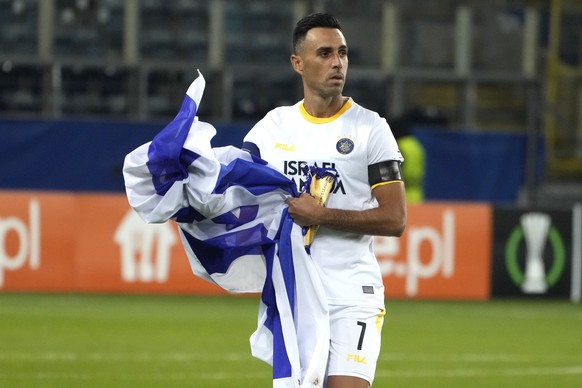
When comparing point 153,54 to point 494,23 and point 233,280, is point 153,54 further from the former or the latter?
point 233,280

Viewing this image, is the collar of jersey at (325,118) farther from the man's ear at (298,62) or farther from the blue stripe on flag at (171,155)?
the blue stripe on flag at (171,155)

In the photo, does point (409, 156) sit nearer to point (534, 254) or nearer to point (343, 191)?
point (534, 254)

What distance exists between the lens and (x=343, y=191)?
579cm

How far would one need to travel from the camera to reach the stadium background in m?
15.8

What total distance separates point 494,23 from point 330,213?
1655 cm

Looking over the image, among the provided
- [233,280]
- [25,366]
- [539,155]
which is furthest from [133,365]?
[539,155]

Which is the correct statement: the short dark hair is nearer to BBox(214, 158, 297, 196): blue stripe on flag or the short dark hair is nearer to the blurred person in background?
BBox(214, 158, 297, 196): blue stripe on flag

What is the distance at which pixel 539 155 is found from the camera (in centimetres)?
2009

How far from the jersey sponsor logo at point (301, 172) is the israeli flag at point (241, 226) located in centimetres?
5

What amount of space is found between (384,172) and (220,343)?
6.73 meters

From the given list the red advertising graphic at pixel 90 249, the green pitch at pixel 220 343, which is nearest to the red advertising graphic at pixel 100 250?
the red advertising graphic at pixel 90 249

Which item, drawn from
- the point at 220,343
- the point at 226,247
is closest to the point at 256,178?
the point at 226,247

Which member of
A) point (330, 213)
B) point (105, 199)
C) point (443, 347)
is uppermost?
point (330, 213)

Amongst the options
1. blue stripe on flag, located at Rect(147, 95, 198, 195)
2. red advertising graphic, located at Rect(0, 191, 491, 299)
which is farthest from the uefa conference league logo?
blue stripe on flag, located at Rect(147, 95, 198, 195)
